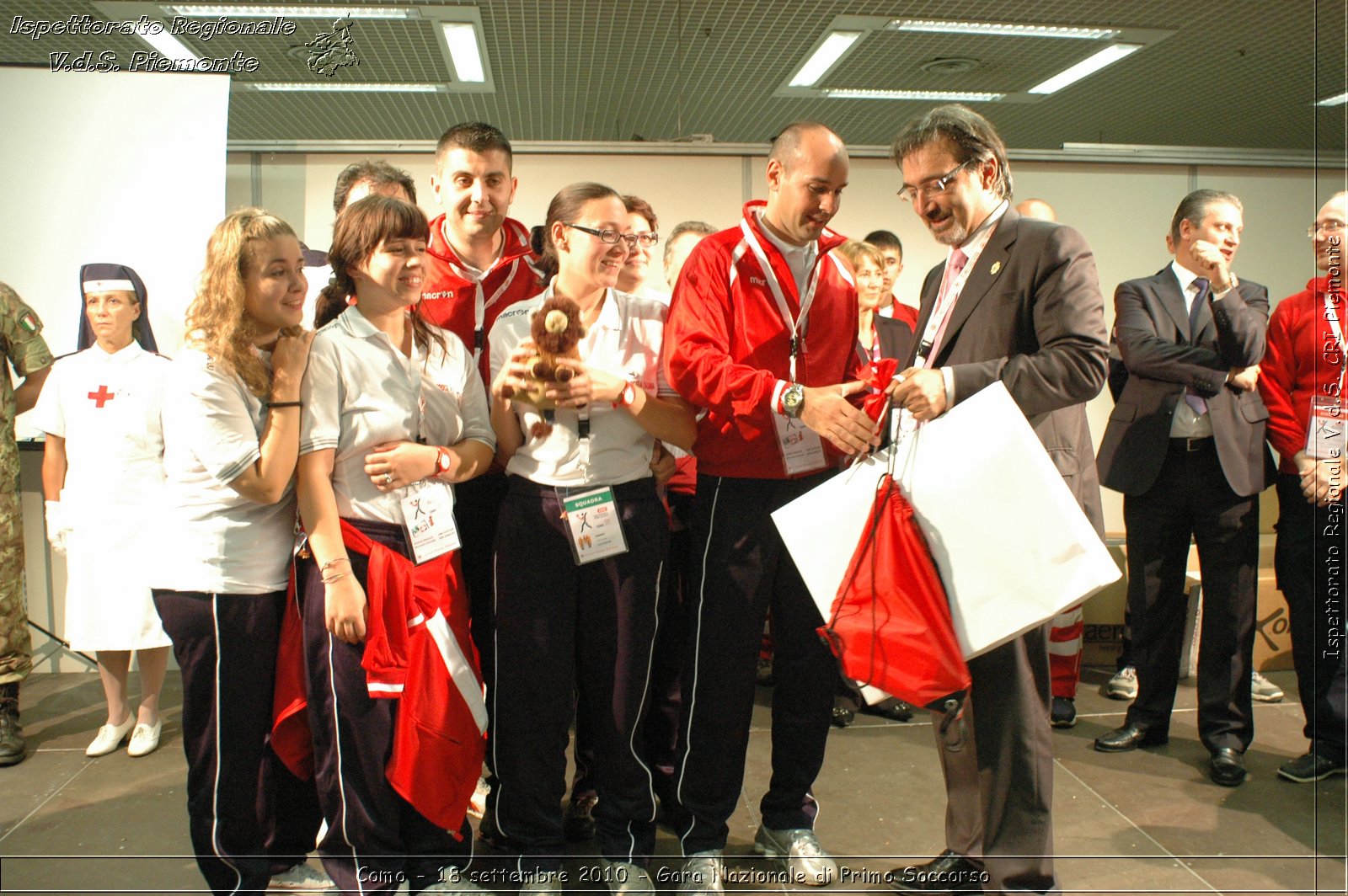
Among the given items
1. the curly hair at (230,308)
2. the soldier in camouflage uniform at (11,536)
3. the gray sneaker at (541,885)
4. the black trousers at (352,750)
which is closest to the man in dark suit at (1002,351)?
the gray sneaker at (541,885)

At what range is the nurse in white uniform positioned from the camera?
302 cm

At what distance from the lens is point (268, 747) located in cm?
200

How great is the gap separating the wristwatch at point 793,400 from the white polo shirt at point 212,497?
1.10 m

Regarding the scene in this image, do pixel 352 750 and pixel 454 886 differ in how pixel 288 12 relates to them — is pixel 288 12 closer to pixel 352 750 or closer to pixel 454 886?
pixel 352 750

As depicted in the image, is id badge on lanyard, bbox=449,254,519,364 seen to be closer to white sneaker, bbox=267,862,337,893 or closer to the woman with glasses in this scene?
the woman with glasses

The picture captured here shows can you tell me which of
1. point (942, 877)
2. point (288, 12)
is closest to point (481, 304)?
point (942, 877)

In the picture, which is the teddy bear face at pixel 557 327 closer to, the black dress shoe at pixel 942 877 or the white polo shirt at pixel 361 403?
the white polo shirt at pixel 361 403

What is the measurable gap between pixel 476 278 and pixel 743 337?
79 centimetres

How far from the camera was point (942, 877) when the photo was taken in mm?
2150

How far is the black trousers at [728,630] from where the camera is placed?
213 cm

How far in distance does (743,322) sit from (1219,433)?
5.83 ft

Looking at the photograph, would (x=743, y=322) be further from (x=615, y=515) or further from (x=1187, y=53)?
(x=1187, y=53)

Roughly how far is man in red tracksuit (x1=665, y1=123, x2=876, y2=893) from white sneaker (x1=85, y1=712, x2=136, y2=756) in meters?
2.21

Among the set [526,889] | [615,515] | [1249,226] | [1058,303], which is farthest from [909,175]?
[1249,226]
